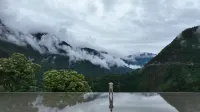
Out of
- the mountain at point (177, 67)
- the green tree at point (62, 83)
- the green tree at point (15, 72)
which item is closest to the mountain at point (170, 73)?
the mountain at point (177, 67)

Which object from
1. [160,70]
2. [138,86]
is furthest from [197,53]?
[138,86]

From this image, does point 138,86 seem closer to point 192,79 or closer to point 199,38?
point 192,79

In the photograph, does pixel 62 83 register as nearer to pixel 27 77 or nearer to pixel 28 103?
pixel 27 77

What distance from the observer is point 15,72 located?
1984 cm

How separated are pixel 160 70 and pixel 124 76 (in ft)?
50.1

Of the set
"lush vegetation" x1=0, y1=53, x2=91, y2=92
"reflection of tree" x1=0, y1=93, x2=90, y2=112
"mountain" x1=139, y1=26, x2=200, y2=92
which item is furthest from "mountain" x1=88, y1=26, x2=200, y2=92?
"reflection of tree" x1=0, y1=93, x2=90, y2=112

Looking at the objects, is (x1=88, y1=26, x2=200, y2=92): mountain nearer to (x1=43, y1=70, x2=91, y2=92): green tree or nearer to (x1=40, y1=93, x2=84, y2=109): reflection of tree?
(x1=43, y1=70, x2=91, y2=92): green tree

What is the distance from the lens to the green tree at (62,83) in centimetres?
2158

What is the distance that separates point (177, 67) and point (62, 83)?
9642cm

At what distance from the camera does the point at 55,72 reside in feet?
73.9

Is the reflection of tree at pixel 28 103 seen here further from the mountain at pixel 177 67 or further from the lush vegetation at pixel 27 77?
the mountain at pixel 177 67

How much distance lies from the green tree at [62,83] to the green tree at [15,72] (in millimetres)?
1270

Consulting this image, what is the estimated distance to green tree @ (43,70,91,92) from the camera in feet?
70.8

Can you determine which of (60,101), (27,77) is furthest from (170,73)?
(60,101)
